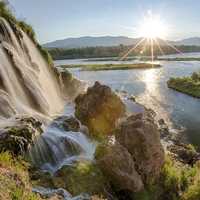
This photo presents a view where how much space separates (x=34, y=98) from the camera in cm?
1939

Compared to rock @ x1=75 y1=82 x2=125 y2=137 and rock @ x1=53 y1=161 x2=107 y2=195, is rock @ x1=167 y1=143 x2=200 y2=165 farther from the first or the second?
rock @ x1=53 y1=161 x2=107 y2=195

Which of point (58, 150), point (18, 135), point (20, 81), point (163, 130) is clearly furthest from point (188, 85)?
point (18, 135)

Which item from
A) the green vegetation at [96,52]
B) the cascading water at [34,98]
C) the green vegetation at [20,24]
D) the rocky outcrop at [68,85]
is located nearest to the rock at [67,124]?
the cascading water at [34,98]

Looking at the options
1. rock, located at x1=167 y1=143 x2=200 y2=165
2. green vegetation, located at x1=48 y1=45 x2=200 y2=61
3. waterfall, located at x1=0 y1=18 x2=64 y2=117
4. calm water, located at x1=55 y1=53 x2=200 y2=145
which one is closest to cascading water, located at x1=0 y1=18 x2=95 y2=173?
waterfall, located at x1=0 y1=18 x2=64 y2=117

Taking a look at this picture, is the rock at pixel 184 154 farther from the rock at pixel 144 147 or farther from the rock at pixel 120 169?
the rock at pixel 120 169

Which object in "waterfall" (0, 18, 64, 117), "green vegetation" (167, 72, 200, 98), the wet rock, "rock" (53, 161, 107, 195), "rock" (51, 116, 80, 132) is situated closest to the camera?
"rock" (53, 161, 107, 195)

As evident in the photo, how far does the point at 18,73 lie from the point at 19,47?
12.8 feet

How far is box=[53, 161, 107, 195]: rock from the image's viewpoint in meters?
12.1

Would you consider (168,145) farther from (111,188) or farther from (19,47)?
(19,47)

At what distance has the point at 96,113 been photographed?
822 inches

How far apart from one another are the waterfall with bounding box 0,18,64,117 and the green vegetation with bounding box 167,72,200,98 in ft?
91.8

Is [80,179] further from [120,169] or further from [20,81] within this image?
[20,81]

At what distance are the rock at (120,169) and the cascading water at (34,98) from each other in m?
1.43

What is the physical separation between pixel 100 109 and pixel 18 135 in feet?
29.5
